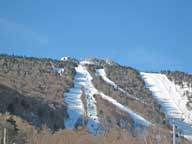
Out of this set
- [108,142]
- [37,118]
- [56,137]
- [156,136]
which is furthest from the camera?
[156,136]

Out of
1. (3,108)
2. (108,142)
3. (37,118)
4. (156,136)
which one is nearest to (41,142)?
(108,142)

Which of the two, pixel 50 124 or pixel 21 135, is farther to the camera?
pixel 50 124

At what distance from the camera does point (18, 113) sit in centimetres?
16462

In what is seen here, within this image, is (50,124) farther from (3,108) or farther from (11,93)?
(3,108)

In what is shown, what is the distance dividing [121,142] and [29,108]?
2056 inches

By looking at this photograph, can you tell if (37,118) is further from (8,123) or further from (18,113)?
(8,123)

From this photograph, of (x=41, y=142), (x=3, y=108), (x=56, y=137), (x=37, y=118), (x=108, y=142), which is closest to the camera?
(x=41, y=142)

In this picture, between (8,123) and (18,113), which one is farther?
(18,113)

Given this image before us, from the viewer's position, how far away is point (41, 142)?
349 ft

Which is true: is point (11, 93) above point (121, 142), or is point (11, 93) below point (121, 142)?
above

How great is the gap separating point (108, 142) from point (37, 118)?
5048 cm

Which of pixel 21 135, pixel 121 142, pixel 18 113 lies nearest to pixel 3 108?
pixel 18 113

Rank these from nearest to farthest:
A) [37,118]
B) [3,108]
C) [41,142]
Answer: [41,142], [3,108], [37,118]

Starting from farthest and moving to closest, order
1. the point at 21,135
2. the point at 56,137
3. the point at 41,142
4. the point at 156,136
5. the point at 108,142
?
the point at 156,136 → the point at 108,142 → the point at 56,137 → the point at 41,142 → the point at 21,135
